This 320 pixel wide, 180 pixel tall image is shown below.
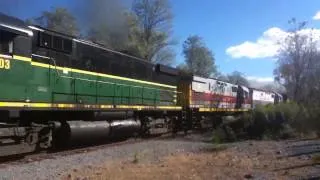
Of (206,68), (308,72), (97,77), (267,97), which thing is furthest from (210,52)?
(97,77)

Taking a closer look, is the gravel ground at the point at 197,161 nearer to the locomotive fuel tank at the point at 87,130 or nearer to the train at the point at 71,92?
the locomotive fuel tank at the point at 87,130

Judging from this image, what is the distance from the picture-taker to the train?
12.0 metres

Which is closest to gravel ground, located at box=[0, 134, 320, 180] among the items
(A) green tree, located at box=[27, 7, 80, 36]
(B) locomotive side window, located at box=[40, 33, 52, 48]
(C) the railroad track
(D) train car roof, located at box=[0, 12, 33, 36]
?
(C) the railroad track

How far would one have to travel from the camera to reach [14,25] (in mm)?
11984

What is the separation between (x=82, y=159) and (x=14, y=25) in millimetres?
4121

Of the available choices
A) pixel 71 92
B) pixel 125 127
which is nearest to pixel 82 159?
pixel 71 92

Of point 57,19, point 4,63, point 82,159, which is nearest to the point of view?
point 4,63

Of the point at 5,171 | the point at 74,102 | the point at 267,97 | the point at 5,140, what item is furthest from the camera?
the point at 267,97

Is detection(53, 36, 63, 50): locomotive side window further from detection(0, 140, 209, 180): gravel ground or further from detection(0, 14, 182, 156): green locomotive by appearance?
detection(0, 140, 209, 180): gravel ground

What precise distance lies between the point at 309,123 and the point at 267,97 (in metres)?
23.3

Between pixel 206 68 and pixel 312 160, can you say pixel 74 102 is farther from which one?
pixel 206 68

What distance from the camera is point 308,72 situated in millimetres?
52906

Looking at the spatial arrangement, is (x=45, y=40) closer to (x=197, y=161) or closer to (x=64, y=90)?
(x=64, y=90)

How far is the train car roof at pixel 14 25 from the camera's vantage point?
→ 1157 centimetres
